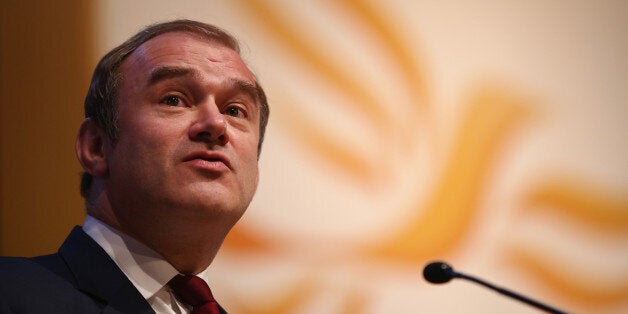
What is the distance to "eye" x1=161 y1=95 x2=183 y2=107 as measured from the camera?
135 cm

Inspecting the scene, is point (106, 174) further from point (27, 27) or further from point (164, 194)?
point (27, 27)

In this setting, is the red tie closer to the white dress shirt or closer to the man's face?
the white dress shirt

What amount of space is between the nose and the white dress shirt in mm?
248

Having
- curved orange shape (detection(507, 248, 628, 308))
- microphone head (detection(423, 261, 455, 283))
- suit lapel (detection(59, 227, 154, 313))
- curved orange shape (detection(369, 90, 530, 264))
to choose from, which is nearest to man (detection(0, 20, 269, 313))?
suit lapel (detection(59, 227, 154, 313))

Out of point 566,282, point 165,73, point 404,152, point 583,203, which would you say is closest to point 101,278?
point 165,73

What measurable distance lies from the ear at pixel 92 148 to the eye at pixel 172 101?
0.15 meters

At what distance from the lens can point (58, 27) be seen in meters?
1.70

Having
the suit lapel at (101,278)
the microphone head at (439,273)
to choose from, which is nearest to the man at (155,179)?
the suit lapel at (101,278)

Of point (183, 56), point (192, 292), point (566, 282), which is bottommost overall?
point (566, 282)

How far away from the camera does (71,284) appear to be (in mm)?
1229

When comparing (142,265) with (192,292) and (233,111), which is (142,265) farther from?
(233,111)

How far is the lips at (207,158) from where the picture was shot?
1.29m

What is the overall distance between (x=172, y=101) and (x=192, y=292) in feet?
1.27

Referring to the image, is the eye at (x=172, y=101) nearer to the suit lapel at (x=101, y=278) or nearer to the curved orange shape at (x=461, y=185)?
the suit lapel at (x=101, y=278)
